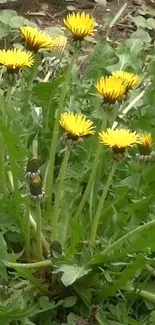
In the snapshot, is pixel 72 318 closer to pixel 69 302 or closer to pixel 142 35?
pixel 69 302

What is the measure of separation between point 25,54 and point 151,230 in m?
0.55

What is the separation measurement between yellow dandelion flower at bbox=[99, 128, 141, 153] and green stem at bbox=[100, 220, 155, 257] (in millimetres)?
188

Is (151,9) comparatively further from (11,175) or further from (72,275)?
(72,275)

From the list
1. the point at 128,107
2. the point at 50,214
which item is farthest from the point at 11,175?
the point at 128,107

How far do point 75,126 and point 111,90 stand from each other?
0.12 meters

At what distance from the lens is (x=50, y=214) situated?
2.24m

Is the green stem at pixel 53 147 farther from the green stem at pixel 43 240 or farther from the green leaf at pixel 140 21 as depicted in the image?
the green leaf at pixel 140 21

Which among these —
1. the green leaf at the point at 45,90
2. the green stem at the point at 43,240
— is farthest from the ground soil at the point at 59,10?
the green stem at the point at 43,240

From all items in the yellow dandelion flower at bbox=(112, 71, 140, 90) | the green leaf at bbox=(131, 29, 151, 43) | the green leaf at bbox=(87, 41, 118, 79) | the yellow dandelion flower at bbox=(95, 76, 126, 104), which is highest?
the yellow dandelion flower at bbox=(95, 76, 126, 104)

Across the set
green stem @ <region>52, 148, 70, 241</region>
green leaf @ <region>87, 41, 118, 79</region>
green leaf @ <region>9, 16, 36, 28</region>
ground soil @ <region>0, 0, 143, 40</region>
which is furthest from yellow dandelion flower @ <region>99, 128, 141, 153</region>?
ground soil @ <region>0, 0, 143, 40</region>

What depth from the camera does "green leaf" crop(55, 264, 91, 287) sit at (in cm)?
198

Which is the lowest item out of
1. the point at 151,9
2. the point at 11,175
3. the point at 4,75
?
the point at 151,9

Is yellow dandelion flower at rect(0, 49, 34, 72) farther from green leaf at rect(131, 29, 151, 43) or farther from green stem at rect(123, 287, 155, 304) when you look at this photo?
green leaf at rect(131, 29, 151, 43)

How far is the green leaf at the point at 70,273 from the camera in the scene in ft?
6.48
